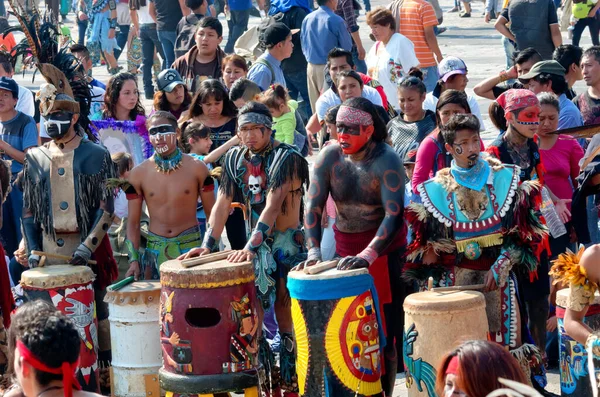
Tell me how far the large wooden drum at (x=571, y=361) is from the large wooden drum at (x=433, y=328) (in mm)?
574

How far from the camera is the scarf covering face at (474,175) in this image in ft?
22.2

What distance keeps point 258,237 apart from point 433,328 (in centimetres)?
141

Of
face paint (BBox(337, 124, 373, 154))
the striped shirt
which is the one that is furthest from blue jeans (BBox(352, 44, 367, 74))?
face paint (BBox(337, 124, 373, 154))

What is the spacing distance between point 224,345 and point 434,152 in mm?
1970

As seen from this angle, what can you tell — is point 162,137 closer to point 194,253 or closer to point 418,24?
point 194,253

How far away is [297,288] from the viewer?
6.50 metres

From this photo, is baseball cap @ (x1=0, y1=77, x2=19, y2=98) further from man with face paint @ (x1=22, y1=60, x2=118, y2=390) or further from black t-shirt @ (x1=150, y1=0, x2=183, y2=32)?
black t-shirt @ (x1=150, y1=0, x2=183, y2=32)

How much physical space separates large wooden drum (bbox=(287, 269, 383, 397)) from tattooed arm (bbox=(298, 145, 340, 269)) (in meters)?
0.53

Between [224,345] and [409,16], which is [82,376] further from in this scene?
[409,16]

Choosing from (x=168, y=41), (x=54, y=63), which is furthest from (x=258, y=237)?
(x=168, y=41)

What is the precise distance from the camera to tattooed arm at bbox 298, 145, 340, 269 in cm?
706

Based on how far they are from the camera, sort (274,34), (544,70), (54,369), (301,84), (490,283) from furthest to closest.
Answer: (301,84)
(274,34)
(544,70)
(490,283)
(54,369)

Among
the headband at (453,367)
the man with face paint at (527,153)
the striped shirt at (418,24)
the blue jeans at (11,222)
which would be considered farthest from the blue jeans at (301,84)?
the headband at (453,367)

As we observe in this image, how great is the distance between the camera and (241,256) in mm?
6957
